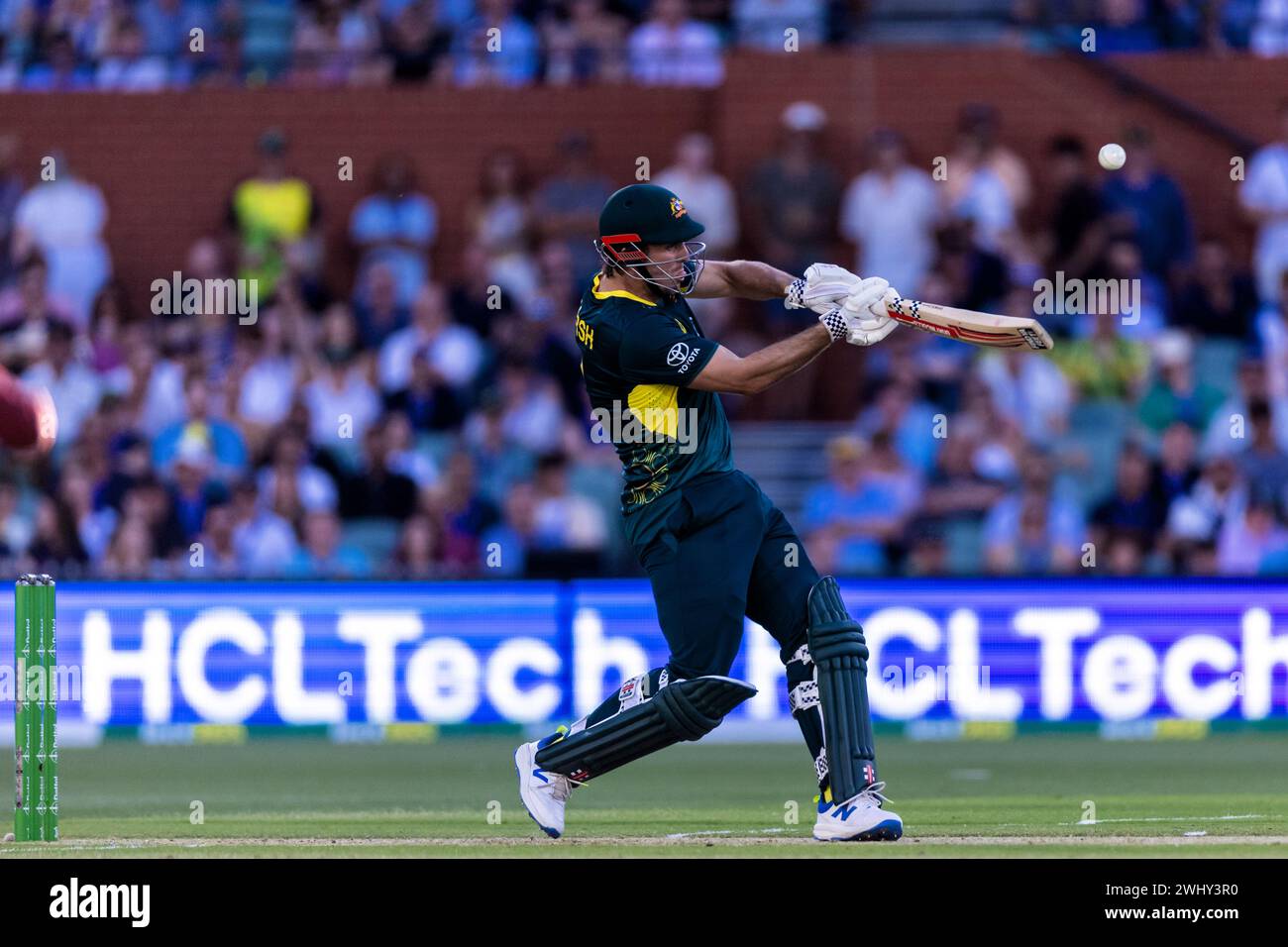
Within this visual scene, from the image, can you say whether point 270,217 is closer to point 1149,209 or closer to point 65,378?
point 65,378

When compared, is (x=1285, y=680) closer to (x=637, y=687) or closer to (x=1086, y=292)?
(x=1086, y=292)

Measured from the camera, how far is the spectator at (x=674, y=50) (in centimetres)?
1961

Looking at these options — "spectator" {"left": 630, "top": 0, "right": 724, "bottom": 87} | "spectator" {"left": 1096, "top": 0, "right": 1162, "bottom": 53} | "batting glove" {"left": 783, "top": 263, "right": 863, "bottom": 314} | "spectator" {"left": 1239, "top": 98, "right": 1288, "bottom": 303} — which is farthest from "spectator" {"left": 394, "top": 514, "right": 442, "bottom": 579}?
"batting glove" {"left": 783, "top": 263, "right": 863, "bottom": 314}

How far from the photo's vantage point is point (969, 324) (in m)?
8.88

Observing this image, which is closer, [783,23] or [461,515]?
[461,515]

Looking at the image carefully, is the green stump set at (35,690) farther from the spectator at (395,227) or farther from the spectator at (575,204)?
the spectator at (395,227)

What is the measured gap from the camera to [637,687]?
9.14m

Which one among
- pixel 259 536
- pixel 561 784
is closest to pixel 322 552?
pixel 259 536

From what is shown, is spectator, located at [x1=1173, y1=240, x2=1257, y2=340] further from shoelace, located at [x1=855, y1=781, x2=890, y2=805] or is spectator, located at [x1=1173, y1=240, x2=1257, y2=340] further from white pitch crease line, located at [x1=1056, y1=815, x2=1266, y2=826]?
shoelace, located at [x1=855, y1=781, x2=890, y2=805]

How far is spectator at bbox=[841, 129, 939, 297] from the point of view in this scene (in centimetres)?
1808

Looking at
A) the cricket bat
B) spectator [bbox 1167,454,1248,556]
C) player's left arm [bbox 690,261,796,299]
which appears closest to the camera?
the cricket bat

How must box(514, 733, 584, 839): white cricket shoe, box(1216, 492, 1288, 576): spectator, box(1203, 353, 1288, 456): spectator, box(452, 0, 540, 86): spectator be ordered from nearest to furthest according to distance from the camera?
box(514, 733, 584, 839): white cricket shoe → box(1216, 492, 1288, 576): spectator → box(1203, 353, 1288, 456): spectator → box(452, 0, 540, 86): spectator

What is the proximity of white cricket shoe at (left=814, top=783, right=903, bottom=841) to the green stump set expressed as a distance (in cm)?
293

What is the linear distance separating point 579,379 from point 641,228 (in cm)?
873
